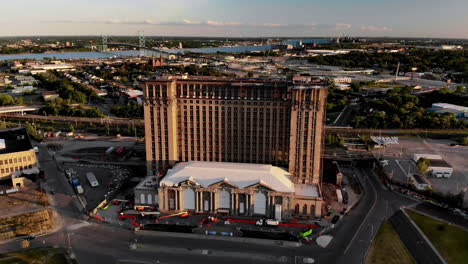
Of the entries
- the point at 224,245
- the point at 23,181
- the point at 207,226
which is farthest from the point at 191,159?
the point at 23,181

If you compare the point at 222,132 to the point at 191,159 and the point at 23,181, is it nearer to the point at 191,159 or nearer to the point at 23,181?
the point at 191,159

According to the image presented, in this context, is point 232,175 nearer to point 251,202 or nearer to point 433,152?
point 251,202

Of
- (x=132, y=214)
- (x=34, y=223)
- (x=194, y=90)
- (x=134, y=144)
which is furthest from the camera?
(x=134, y=144)

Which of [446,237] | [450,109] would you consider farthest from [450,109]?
[446,237]

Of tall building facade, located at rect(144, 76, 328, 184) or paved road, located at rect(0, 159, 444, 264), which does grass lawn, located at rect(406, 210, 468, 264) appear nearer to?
paved road, located at rect(0, 159, 444, 264)

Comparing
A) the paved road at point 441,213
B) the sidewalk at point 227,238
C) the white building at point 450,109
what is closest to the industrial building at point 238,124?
the sidewalk at point 227,238

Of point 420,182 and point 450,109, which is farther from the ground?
point 450,109

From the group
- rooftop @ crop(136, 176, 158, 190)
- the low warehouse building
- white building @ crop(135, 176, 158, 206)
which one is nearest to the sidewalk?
the low warehouse building
